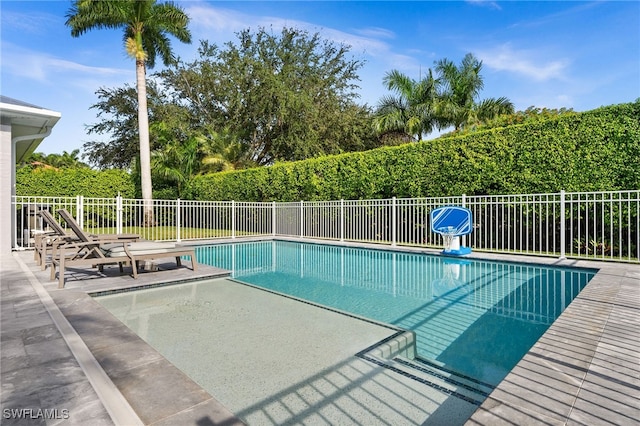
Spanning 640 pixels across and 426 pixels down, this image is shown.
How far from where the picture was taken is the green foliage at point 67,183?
1686 cm

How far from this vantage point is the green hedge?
7.79 m

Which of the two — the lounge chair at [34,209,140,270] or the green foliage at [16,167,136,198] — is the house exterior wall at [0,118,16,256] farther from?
the green foliage at [16,167,136,198]

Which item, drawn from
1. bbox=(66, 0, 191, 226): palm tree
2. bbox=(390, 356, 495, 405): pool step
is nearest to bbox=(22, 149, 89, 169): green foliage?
bbox=(66, 0, 191, 226): palm tree

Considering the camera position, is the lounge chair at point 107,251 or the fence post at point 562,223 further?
the fence post at point 562,223

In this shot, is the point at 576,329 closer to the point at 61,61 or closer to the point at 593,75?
the point at 593,75

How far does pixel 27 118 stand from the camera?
8.84 meters

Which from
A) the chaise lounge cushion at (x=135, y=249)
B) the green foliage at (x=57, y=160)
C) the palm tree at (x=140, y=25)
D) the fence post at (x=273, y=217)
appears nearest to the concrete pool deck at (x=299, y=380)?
the chaise lounge cushion at (x=135, y=249)

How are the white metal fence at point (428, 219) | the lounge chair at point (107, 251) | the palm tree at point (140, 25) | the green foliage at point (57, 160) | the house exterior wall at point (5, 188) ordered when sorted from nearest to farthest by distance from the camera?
1. the lounge chair at point (107, 251)
2. the white metal fence at point (428, 219)
3. the house exterior wall at point (5, 188)
4. the palm tree at point (140, 25)
5. the green foliage at point (57, 160)

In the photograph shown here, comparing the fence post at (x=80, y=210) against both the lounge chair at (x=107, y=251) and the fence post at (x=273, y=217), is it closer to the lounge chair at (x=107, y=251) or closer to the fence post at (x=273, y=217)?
the lounge chair at (x=107, y=251)

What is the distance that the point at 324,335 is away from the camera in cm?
356

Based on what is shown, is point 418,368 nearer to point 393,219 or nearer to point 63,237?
point 63,237

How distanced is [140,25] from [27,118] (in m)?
9.91

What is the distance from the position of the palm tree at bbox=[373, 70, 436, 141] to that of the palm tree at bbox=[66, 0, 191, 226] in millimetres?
11089

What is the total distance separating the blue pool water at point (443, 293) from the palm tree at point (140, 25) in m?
9.13
